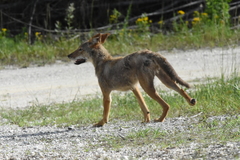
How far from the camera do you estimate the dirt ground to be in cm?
982

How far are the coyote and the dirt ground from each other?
6.05ft

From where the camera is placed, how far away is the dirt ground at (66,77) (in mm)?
9820

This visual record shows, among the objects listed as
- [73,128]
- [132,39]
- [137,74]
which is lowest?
[73,128]

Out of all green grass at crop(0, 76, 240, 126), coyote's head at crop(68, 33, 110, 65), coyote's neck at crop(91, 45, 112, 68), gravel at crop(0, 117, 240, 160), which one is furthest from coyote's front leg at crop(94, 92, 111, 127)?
coyote's head at crop(68, 33, 110, 65)

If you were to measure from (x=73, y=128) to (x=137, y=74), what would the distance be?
120cm

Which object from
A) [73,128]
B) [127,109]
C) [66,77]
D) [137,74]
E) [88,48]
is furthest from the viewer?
[66,77]

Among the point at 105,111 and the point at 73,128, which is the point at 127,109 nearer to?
the point at 105,111

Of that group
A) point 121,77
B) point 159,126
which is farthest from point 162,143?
point 121,77

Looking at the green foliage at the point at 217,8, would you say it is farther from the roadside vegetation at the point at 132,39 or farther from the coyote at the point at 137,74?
the coyote at the point at 137,74

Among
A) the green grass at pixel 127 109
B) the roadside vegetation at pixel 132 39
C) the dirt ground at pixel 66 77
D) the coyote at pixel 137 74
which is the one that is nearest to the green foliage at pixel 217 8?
the roadside vegetation at pixel 132 39

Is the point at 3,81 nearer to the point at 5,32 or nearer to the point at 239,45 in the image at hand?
the point at 5,32

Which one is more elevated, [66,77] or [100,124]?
[66,77]

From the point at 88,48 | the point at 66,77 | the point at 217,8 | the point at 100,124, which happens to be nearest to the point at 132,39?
the point at 217,8

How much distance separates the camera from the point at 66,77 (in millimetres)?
11422
